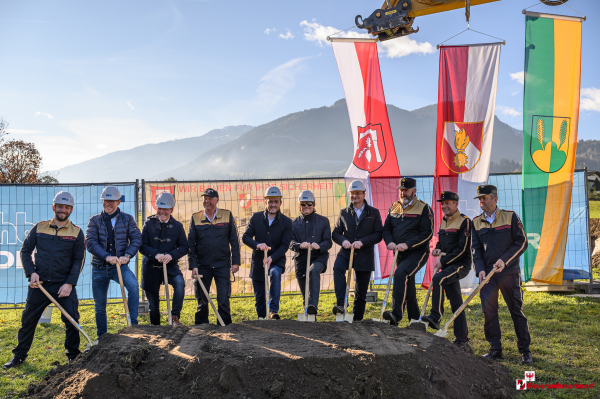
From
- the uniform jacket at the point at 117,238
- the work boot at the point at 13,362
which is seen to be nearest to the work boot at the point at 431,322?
the uniform jacket at the point at 117,238

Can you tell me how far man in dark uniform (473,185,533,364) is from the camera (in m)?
5.25

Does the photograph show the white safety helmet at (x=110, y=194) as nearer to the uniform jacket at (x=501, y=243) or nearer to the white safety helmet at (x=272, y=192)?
the white safety helmet at (x=272, y=192)

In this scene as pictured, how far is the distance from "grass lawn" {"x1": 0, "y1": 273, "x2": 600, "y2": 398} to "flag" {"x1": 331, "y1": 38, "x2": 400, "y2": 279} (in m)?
2.19

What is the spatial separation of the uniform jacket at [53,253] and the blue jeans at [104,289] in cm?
33

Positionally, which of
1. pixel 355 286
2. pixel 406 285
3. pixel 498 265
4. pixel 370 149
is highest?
pixel 370 149

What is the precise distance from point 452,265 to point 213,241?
3.50m

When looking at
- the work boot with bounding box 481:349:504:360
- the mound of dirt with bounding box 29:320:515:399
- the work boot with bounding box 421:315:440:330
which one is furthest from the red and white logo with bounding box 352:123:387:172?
the mound of dirt with bounding box 29:320:515:399

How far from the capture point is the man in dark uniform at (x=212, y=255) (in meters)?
6.26

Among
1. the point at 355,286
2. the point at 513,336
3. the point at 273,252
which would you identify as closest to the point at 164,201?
the point at 273,252

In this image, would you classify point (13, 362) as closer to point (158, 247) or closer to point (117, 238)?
point (117, 238)

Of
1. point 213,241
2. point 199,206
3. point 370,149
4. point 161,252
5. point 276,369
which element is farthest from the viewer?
point 370,149

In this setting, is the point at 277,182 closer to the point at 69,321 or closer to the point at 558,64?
the point at 69,321

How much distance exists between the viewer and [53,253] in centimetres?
533

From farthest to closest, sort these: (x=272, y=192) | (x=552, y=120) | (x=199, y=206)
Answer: (x=199, y=206), (x=552, y=120), (x=272, y=192)
